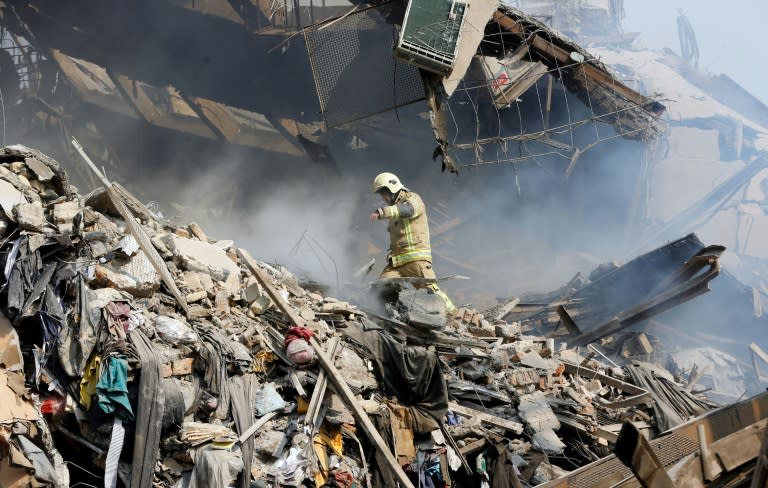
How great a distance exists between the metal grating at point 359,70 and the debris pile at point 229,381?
439cm

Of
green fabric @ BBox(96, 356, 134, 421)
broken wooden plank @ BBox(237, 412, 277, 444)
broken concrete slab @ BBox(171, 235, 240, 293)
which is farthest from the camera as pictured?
broken concrete slab @ BBox(171, 235, 240, 293)

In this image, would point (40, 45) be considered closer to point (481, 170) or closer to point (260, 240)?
point (260, 240)

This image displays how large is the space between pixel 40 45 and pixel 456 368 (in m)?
10.8

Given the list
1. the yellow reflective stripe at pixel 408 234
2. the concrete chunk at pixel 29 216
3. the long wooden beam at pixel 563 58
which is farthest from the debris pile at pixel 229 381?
the long wooden beam at pixel 563 58

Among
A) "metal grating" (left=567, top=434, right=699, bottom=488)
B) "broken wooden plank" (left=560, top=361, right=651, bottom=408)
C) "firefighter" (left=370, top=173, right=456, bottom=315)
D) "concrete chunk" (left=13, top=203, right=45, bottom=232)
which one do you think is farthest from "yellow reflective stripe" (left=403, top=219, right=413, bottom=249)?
"metal grating" (left=567, top=434, right=699, bottom=488)

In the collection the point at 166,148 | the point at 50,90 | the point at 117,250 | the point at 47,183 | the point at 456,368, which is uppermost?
the point at 50,90

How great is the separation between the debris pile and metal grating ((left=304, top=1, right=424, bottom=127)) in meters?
4.39

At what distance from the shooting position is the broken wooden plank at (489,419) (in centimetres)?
596

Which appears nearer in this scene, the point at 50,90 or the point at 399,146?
the point at 50,90

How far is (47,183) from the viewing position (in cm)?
579

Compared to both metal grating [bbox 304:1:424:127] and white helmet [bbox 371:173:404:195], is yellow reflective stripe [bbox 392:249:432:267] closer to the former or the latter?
white helmet [bbox 371:173:404:195]

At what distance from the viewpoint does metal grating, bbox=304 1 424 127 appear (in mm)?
10594

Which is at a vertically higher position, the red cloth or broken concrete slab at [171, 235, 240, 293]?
broken concrete slab at [171, 235, 240, 293]

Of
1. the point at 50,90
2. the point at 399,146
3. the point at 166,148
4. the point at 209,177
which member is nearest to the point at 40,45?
the point at 50,90
